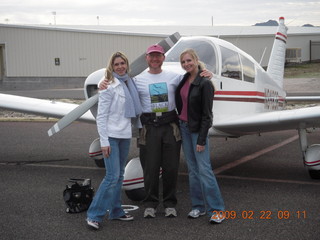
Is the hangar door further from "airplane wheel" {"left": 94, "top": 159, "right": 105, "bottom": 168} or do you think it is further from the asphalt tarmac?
"airplane wheel" {"left": 94, "top": 159, "right": 105, "bottom": 168}

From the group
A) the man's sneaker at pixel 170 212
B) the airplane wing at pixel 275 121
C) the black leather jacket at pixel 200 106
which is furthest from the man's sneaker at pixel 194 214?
the airplane wing at pixel 275 121

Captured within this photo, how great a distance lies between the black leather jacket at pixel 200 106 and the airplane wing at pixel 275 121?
1760 millimetres

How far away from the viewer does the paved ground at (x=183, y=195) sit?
4.46 metres

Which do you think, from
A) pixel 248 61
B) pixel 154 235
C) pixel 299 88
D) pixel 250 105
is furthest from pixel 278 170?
pixel 299 88

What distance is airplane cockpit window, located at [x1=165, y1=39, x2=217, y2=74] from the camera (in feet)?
21.5

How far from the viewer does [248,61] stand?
7598 mm

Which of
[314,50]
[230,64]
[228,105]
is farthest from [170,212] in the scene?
[314,50]

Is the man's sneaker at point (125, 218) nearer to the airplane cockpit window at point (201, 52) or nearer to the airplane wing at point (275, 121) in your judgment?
the airplane wing at point (275, 121)

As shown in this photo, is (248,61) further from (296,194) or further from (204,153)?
(204,153)

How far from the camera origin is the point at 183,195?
19.1 ft

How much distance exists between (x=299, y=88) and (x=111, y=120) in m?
19.3

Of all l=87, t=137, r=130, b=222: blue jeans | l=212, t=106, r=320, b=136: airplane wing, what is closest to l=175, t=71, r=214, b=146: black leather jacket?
l=87, t=137, r=130, b=222: blue jeans

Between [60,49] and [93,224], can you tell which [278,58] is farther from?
[60,49]

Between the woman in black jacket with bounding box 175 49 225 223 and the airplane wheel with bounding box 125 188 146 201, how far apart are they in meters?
0.91
